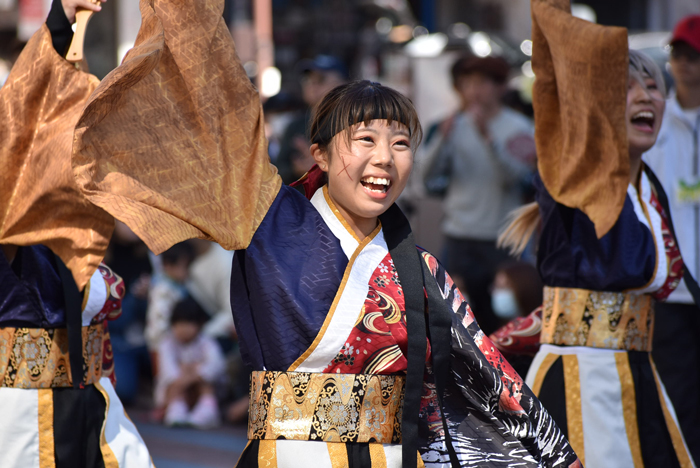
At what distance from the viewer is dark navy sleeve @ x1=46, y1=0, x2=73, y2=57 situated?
90.1 inches

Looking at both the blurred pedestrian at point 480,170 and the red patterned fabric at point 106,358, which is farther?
the blurred pedestrian at point 480,170

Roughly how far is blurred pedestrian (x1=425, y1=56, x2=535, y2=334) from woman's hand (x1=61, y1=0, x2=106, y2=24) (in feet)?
9.30

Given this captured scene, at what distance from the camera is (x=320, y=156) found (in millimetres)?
2105

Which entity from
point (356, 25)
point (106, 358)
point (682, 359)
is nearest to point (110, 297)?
point (106, 358)

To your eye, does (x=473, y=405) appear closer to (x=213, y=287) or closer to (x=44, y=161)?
(x=44, y=161)

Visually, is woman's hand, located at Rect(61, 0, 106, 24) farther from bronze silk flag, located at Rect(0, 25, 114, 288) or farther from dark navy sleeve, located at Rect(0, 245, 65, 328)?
dark navy sleeve, located at Rect(0, 245, 65, 328)

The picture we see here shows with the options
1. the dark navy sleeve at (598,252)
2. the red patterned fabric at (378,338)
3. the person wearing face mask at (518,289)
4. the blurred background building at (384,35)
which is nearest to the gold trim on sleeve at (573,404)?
the dark navy sleeve at (598,252)

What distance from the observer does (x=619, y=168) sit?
2469 millimetres

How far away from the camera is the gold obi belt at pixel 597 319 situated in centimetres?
260

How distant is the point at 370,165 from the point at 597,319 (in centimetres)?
98

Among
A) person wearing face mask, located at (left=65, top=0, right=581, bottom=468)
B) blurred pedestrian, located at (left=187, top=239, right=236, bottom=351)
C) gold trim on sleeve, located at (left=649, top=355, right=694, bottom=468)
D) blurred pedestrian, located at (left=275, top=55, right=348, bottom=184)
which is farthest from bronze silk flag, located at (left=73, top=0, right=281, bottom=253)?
blurred pedestrian, located at (left=187, top=239, right=236, bottom=351)

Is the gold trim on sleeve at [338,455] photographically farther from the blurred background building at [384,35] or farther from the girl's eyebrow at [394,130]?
the blurred background building at [384,35]

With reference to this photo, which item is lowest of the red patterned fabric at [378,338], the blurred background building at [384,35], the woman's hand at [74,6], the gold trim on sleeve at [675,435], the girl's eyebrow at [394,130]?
the gold trim on sleeve at [675,435]

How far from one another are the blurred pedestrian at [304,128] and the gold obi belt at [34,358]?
96.6 inches
